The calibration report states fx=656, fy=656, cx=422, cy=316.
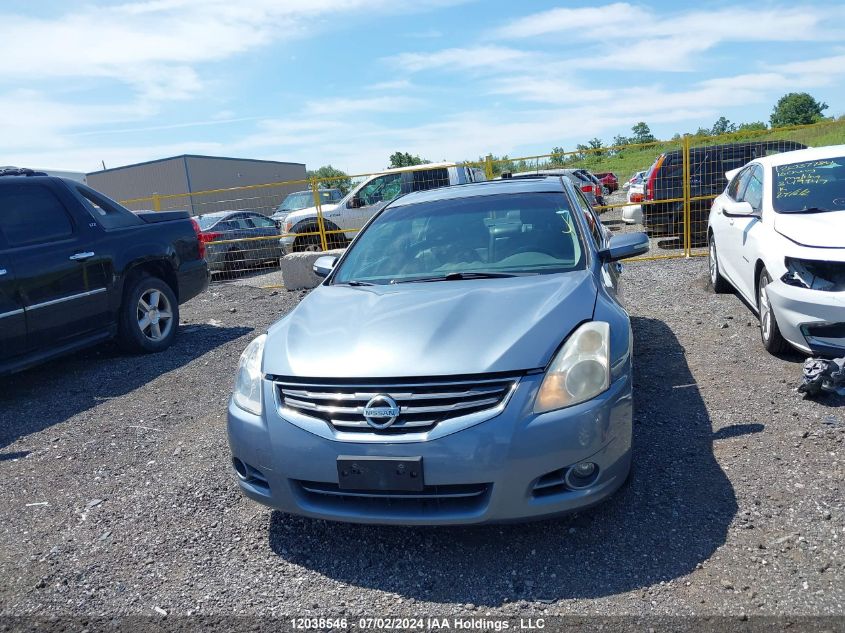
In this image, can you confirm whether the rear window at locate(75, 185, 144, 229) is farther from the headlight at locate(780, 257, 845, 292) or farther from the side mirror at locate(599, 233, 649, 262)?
the headlight at locate(780, 257, 845, 292)

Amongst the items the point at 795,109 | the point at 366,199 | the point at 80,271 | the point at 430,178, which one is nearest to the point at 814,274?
the point at 80,271

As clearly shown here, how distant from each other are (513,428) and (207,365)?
4457 millimetres

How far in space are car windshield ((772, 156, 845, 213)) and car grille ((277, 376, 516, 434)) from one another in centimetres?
394

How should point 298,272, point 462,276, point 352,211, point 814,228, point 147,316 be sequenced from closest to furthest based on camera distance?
1. point 462,276
2. point 814,228
3. point 147,316
4. point 298,272
5. point 352,211

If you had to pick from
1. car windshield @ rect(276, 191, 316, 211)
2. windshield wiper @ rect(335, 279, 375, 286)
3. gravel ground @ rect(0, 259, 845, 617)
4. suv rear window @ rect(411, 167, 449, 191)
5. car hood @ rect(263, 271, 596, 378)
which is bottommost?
gravel ground @ rect(0, 259, 845, 617)

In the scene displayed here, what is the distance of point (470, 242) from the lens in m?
4.13

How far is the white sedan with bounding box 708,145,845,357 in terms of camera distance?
4355 mm

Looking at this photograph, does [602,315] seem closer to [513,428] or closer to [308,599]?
[513,428]

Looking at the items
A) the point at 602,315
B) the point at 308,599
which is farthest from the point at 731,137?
the point at 308,599

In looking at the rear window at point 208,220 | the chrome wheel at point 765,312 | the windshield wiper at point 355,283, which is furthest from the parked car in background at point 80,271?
the rear window at point 208,220

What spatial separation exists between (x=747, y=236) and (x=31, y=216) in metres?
6.26

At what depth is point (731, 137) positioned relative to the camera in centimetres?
1005

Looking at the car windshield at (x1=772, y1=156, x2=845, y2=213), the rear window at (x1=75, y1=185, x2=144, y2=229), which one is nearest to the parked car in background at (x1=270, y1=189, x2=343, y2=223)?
the rear window at (x1=75, y1=185, x2=144, y2=229)

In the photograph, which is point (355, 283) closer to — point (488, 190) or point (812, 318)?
point (488, 190)
